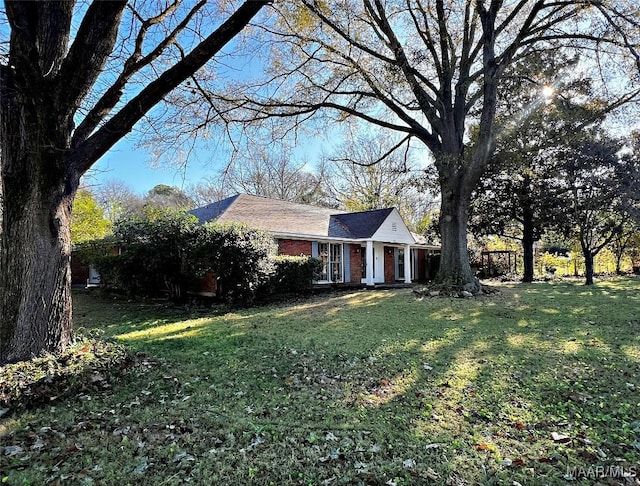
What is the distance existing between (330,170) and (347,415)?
101 feet

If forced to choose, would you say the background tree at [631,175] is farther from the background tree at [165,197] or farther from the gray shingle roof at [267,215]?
the background tree at [165,197]

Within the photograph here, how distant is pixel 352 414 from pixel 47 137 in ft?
15.5

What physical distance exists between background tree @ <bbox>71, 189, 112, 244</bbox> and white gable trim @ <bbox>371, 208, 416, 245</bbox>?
44.8 feet

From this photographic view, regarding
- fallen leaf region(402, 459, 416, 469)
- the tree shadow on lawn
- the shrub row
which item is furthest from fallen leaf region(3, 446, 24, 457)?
the shrub row

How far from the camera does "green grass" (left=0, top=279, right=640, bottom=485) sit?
2.75m

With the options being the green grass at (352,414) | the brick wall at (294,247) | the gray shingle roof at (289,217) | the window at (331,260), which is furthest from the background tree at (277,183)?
the green grass at (352,414)

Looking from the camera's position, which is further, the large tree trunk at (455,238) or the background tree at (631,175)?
the background tree at (631,175)

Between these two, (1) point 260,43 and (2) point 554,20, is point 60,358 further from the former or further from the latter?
(2) point 554,20

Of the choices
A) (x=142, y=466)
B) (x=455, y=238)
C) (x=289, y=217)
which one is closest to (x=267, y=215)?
(x=289, y=217)

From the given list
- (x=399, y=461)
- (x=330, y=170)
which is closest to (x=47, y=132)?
(x=399, y=461)

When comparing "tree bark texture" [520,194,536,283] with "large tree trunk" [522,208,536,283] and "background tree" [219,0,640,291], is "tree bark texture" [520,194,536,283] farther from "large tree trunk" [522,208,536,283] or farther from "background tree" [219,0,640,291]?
"background tree" [219,0,640,291]

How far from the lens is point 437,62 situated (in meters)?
12.9

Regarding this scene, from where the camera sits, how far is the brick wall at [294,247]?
1511 cm

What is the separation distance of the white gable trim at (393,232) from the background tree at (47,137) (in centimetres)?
1389
